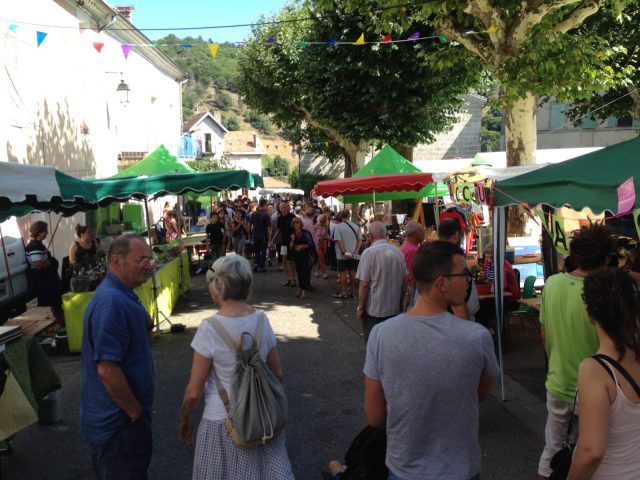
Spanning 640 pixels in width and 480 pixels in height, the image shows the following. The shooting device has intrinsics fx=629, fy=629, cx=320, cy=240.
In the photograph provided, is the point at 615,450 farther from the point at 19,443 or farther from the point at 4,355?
the point at 19,443

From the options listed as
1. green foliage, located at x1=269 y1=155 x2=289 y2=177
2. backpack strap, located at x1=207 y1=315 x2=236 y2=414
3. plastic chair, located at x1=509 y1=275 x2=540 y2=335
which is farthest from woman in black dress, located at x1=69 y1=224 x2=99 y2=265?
green foliage, located at x1=269 y1=155 x2=289 y2=177

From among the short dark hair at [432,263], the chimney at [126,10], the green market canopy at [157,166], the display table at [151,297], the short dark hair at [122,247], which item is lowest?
the display table at [151,297]

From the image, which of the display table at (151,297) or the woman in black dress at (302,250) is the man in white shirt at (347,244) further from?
the display table at (151,297)

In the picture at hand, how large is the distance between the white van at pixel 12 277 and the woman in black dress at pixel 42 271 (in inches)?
15.6

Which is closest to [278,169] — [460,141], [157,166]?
[460,141]

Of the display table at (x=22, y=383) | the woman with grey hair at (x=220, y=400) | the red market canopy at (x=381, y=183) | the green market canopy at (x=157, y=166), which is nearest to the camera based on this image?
the woman with grey hair at (x=220, y=400)

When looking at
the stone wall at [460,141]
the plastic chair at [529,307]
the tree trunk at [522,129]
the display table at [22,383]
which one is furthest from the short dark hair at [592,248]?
the stone wall at [460,141]

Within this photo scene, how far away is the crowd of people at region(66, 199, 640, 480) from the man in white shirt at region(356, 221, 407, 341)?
183 centimetres

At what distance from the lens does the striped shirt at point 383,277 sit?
600 cm

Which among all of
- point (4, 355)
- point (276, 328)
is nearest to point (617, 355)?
point (4, 355)

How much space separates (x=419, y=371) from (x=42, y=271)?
762cm

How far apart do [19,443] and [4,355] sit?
3.93 feet

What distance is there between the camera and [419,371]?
94.3 inches

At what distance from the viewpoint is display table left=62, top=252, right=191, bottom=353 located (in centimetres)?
777
